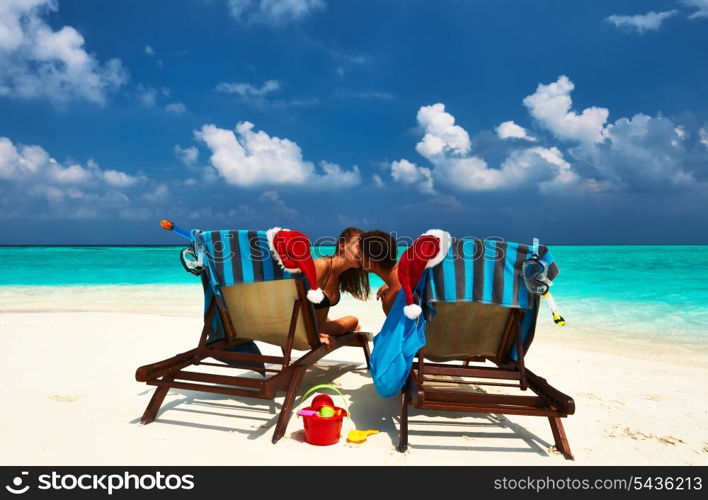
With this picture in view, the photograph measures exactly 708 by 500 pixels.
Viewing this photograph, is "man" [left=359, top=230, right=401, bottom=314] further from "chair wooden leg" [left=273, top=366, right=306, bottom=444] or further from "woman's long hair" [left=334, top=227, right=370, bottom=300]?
"chair wooden leg" [left=273, top=366, right=306, bottom=444]

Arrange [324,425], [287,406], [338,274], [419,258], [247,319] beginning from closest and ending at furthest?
[324,425] → [419,258] → [287,406] → [247,319] → [338,274]

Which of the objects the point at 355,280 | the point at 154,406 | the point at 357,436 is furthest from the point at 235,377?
the point at 355,280

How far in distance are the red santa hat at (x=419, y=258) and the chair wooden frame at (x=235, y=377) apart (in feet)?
2.61

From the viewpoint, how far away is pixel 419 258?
298 centimetres

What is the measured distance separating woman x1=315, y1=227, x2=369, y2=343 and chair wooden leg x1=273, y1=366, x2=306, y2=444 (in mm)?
546

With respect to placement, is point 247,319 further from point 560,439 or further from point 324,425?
point 560,439

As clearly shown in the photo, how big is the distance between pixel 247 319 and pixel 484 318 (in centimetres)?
179

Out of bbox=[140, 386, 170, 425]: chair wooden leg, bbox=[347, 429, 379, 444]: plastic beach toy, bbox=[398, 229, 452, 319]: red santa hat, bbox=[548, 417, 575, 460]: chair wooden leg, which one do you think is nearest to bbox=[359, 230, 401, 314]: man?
bbox=[398, 229, 452, 319]: red santa hat

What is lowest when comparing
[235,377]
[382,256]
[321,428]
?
[321,428]

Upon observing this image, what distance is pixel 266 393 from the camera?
2955mm

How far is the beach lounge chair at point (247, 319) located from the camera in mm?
3166

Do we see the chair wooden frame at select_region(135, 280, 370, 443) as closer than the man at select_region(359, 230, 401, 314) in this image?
Yes

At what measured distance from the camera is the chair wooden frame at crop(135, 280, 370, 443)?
3.03 m
